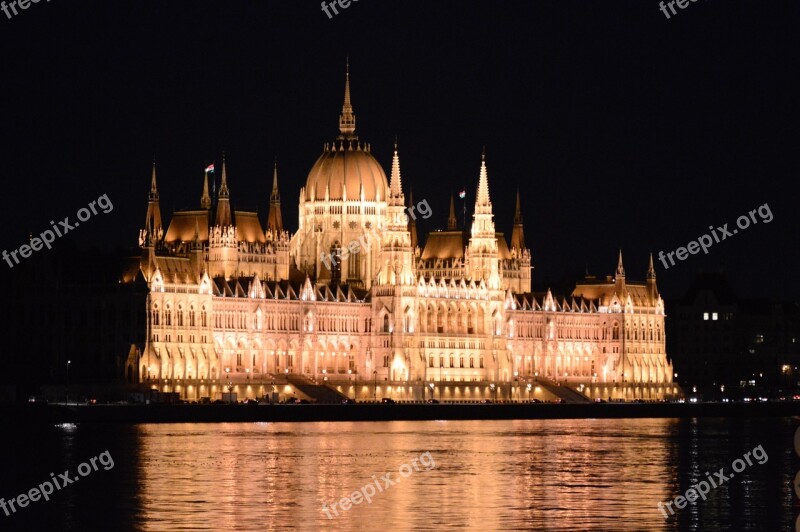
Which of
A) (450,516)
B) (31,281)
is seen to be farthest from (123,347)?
(450,516)

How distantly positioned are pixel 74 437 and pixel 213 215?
63.4m

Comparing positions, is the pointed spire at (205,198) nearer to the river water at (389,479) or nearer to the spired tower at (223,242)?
the spired tower at (223,242)

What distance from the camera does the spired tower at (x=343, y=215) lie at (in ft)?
625

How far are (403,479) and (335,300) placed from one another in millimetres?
94069

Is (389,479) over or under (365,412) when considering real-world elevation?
under

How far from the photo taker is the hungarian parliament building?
166 meters

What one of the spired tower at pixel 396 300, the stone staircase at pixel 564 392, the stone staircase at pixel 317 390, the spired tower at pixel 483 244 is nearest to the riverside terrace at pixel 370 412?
the stone staircase at pixel 317 390

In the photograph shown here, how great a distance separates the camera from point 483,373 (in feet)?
619

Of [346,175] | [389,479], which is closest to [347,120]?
[346,175]

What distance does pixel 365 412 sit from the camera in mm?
159750

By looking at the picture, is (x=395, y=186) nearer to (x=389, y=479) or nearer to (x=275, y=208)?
(x=275, y=208)

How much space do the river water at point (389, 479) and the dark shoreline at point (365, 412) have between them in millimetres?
5632

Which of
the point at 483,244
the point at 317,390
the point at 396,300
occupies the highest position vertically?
the point at 483,244

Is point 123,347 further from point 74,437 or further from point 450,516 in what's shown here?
point 450,516
